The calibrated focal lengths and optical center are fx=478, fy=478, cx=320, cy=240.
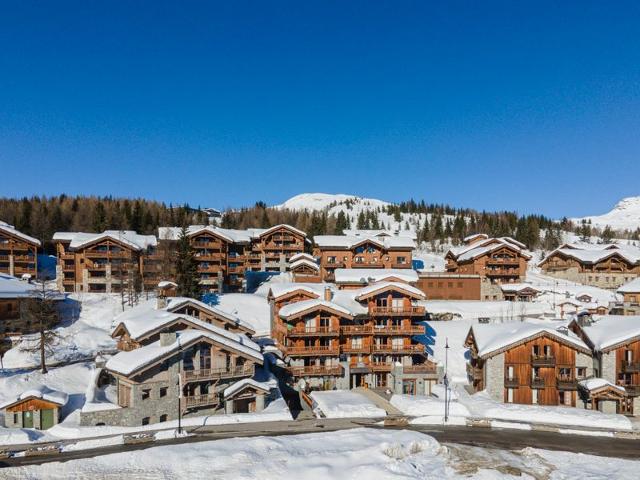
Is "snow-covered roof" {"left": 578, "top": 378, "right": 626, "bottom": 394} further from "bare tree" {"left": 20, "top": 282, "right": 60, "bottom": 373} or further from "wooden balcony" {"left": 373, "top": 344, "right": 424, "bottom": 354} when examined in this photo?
"bare tree" {"left": 20, "top": 282, "right": 60, "bottom": 373}

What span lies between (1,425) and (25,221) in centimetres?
8623

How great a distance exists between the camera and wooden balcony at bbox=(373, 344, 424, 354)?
4946cm

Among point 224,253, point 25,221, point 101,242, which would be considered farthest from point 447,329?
point 25,221

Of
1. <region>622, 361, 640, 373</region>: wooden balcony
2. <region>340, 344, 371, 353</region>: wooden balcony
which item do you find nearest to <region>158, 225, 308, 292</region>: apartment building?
<region>340, 344, 371, 353</region>: wooden balcony

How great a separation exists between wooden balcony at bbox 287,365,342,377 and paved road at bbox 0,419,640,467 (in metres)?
9.54

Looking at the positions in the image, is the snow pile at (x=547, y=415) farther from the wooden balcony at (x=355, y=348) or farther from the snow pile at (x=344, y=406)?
the wooden balcony at (x=355, y=348)

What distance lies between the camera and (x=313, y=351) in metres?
46.9

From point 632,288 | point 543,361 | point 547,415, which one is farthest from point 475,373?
point 632,288

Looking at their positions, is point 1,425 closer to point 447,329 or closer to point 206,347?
point 206,347

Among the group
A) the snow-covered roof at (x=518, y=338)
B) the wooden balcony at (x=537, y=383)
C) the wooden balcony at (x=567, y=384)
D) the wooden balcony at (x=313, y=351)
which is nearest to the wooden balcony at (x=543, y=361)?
the wooden balcony at (x=537, y=383)

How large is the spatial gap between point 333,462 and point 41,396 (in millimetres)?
22340

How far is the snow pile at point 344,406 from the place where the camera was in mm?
38031

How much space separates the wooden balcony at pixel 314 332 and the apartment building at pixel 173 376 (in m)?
5.59

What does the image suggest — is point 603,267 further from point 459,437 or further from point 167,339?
point 167,339
